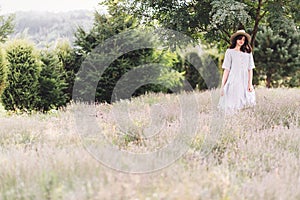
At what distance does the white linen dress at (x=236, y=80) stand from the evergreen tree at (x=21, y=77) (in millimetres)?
4917

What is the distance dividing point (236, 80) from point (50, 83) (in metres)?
5.09

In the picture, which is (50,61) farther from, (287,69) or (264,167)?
(287,69)

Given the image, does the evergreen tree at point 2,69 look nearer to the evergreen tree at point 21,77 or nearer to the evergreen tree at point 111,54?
the evergreen tree at point 21,77

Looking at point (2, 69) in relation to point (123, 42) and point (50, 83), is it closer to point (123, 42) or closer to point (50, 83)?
point (50, 83)

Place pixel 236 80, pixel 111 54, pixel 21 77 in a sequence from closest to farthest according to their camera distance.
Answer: pixel 236 80
pixel 21 77
pixel 111 54

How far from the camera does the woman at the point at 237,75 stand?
19.7ft

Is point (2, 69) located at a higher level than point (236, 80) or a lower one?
higher

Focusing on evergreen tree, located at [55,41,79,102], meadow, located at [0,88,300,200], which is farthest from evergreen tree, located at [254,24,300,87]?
meadow, located at [0,88,300,200]

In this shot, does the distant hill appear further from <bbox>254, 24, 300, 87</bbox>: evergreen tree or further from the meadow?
the meadow

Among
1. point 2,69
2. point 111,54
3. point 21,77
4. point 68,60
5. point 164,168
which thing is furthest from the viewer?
point 68,60

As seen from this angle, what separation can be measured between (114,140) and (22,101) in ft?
19.4

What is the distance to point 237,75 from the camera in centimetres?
609

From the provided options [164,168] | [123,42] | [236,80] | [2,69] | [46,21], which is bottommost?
[164,168]

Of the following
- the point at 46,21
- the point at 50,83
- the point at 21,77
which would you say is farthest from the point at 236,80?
the point at 46,21
